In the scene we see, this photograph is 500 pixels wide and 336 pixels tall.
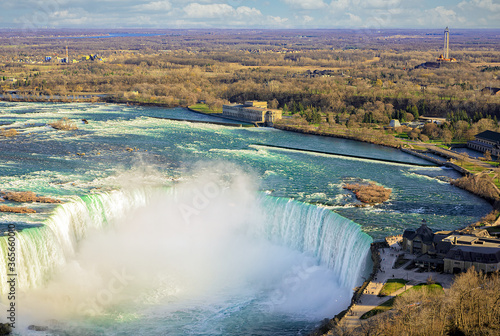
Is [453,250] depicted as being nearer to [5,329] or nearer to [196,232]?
[196,232]

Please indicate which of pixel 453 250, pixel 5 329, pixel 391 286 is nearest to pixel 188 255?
pixel 5 329

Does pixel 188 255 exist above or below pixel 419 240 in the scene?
below

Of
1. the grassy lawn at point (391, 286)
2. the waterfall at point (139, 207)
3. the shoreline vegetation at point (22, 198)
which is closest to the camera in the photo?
the grassy lawn at point (391, 286)

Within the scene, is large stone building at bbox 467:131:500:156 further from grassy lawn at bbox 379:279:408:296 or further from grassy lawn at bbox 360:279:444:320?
grassy lawn at bbox 360:279:444:320

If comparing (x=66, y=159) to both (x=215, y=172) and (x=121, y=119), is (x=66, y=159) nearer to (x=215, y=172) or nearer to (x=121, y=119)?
(x=215, y=172)

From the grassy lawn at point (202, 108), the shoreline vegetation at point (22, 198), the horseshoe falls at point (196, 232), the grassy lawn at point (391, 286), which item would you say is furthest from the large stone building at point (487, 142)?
the shoreline vegetation at point (22, 198)

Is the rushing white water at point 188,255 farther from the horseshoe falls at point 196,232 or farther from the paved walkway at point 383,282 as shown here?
the paved walkway at point 383,282
